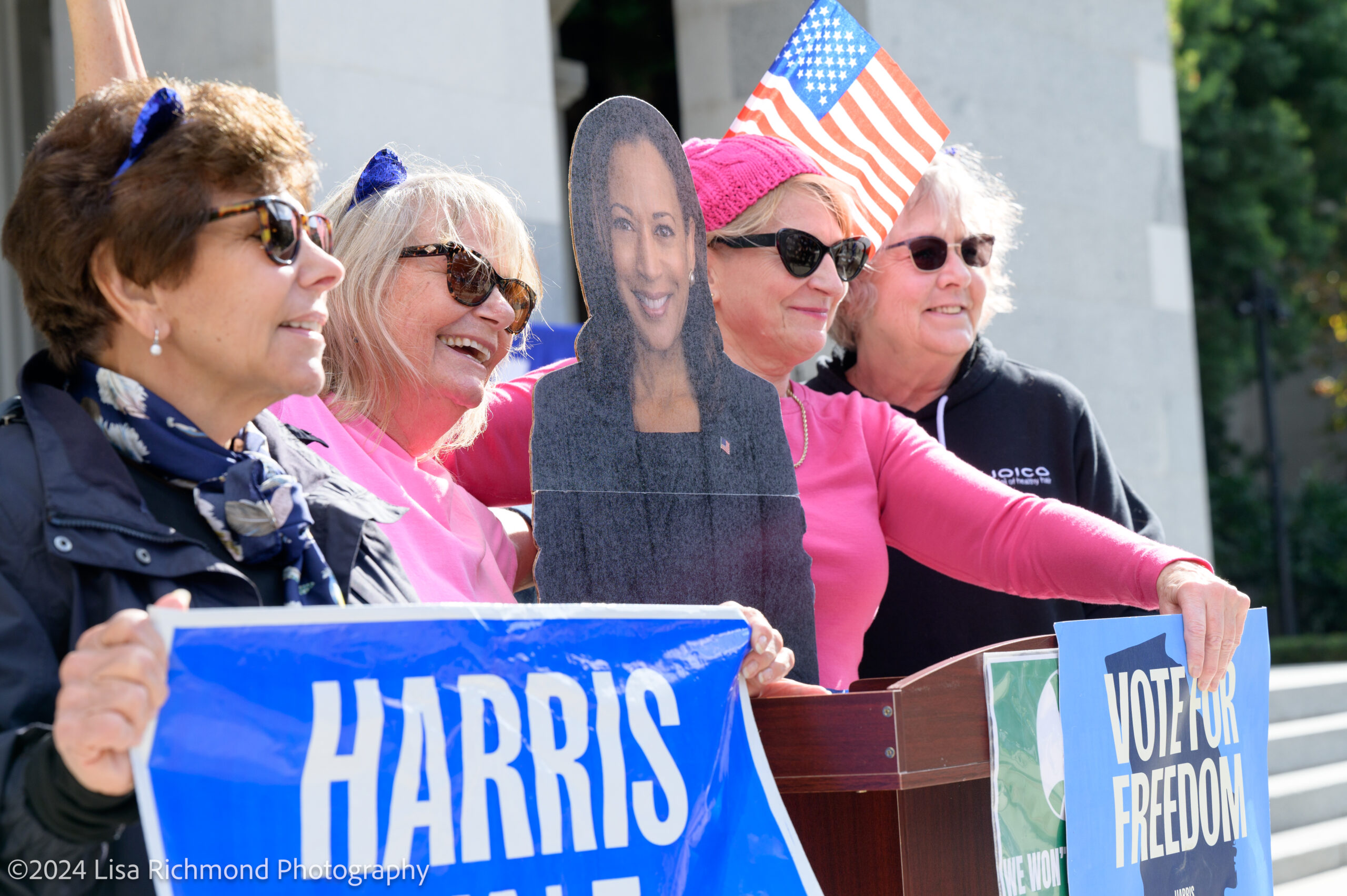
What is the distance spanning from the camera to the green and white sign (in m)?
2.10

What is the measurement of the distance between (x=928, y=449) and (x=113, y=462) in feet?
5.59

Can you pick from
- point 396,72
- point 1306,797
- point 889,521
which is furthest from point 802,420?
point 1306,797

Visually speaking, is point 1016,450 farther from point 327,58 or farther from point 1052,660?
point 327,58

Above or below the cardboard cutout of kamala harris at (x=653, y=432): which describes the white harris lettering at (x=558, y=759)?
below

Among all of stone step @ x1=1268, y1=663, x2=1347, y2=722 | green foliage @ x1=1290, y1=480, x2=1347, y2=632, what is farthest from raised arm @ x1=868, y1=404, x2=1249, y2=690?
green foliage @ x1=1290, y1=480, x2=1347, y2=632

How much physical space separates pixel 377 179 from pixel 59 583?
1.24 meters

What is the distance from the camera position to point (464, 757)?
163 cm

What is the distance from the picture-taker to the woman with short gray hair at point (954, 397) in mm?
3357

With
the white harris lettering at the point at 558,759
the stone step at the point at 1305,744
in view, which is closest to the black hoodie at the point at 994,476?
the white harris lettering at the point at 558,759

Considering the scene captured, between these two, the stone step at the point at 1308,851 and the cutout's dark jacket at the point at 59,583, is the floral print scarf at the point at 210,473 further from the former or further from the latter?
the stone step at the point at 1308,851

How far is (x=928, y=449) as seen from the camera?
2822 millimetres

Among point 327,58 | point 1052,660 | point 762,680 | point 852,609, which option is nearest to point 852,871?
point 762,680

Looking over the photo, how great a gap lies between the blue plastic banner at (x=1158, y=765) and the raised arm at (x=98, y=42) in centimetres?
182

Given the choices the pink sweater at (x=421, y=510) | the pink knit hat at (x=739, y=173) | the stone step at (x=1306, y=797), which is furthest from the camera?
the stone step at (x=1306, y=797)
